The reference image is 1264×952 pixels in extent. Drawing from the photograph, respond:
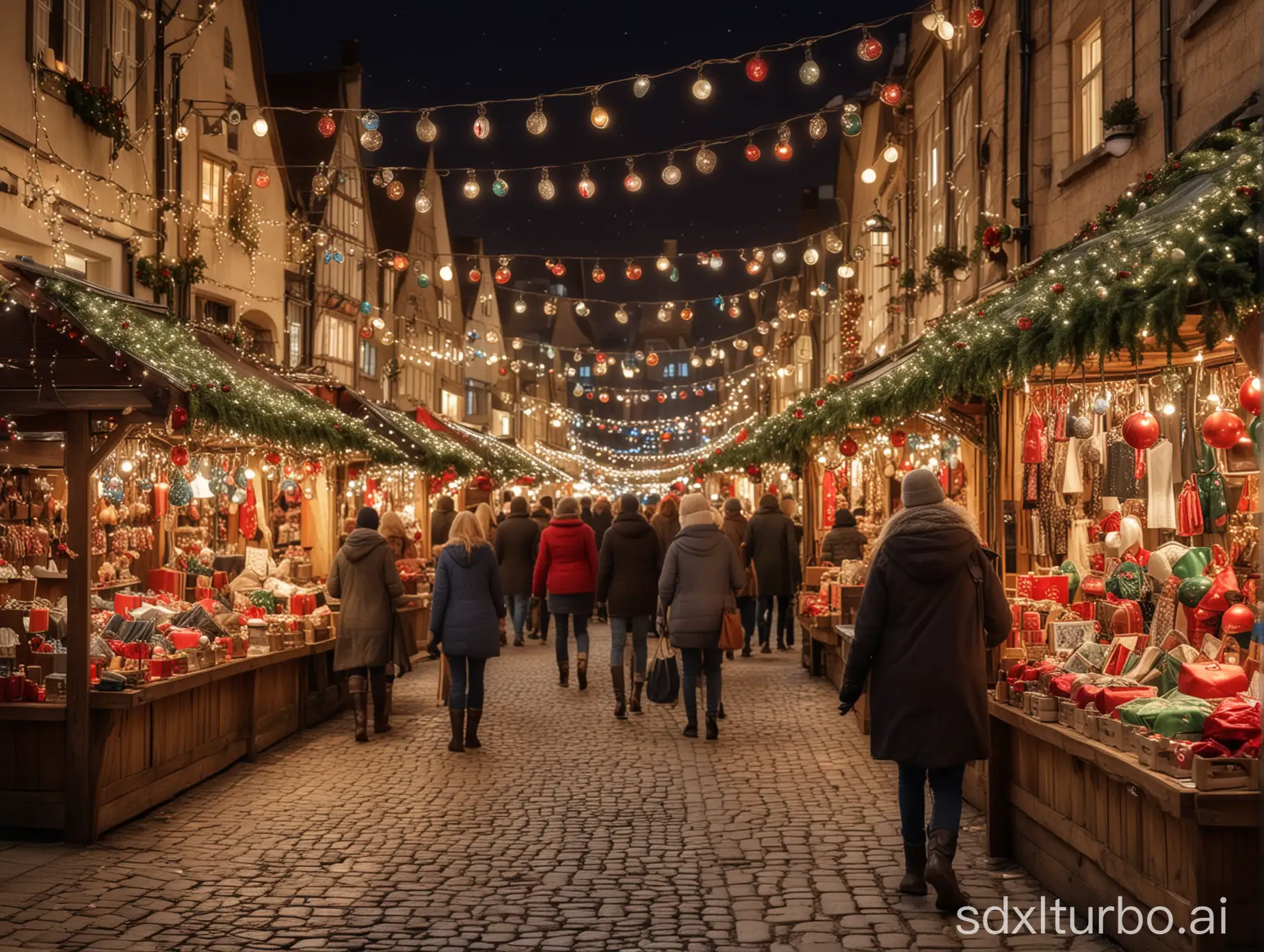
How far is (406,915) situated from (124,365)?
387 cm

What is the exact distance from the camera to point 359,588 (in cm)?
1098

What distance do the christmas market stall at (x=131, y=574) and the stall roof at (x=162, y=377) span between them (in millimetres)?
18

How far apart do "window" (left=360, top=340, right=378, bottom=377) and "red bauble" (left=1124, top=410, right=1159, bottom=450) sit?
24.3m

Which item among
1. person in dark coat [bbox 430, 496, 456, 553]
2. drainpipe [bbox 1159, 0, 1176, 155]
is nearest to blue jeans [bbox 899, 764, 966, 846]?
drainpipe [bbox 1159, 0, 1176, 155]

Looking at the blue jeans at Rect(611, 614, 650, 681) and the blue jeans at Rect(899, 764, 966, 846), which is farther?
the blue jeans at Rect(611, 614, 650, 681)

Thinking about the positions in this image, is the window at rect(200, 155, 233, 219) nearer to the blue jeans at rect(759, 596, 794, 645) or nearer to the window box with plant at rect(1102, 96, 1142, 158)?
the blue jeans at rect(759, 596, 794, 645)

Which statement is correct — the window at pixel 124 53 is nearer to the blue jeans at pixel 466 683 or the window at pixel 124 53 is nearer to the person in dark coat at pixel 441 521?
the person in dark coat at pixel 441 521

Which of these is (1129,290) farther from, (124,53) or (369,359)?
(369,359)

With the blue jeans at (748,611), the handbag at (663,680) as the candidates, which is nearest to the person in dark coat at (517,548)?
the blue jeans at (748,611)

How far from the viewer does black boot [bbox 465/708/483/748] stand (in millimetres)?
10508

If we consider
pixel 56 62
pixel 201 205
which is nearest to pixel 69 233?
pixel 56 62

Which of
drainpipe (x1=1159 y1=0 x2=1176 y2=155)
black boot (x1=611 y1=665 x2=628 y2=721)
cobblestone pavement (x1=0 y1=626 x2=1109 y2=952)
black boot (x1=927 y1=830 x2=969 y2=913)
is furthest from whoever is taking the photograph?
black boot (x1=611 y1=665 x2=628 y2=721)

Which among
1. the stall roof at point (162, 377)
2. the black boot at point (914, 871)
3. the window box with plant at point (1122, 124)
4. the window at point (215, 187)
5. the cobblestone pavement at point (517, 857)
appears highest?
the window at point (215, 187)

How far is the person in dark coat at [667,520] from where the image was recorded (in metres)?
16.7
